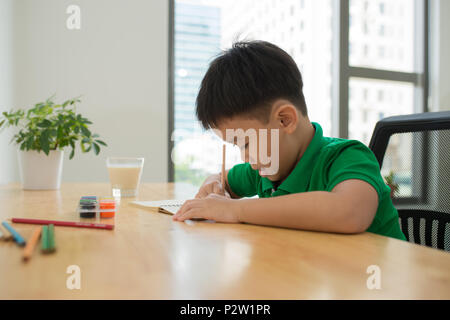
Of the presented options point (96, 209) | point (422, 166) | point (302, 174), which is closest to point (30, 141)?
point (96, 209)

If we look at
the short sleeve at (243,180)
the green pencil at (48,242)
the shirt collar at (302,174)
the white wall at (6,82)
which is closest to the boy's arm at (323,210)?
the shirt collar at (302,174)

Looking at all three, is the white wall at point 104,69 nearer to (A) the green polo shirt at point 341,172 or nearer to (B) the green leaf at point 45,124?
(B) the green leaf at point 45,124

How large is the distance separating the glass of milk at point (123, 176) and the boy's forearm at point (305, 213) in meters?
0.51

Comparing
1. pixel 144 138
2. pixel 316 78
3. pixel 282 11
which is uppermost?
pixel 282 11

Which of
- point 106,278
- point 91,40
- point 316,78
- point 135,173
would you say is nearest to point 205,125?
point 135,173

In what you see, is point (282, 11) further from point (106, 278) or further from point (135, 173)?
point (106, 278)

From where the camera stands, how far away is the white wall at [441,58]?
2693 mm

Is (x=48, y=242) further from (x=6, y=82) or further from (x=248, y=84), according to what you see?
(x=6, y=82)

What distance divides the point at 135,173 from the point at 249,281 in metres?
0.75

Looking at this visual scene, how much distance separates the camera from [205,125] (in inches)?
30.0

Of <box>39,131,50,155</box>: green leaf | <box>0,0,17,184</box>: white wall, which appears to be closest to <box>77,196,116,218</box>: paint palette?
<box>39,131,50,155</box>: green leaf

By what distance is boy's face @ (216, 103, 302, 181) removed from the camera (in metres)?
0.69

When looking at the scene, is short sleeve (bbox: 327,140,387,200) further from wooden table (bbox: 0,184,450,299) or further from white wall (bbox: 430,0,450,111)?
white wall (bbox: 430,0,450,111)

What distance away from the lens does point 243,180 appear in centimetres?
97
